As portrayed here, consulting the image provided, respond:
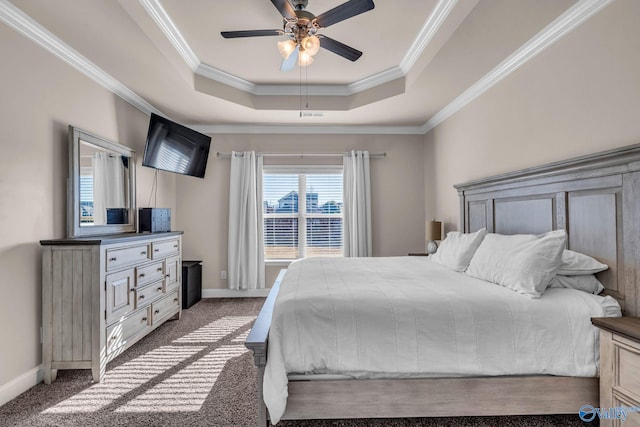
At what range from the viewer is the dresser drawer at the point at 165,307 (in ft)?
10.9

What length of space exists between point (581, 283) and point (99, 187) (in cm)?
389

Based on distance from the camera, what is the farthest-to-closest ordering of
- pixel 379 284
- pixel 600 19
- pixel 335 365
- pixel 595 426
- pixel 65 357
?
pixel 65 357
pixel 379 284
pixel 600 19
pixel 595 426
pixel 335 365

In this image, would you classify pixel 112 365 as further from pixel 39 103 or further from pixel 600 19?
pixel 600 19

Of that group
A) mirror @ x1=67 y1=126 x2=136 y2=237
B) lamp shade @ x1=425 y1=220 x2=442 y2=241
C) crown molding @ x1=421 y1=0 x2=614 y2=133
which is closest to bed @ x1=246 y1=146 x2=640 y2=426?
crown molding @ x1=421 y1=0 x2=614 y2=133

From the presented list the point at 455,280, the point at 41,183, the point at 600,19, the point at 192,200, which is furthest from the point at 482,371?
the point at 192,200

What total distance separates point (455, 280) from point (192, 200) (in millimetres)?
3916

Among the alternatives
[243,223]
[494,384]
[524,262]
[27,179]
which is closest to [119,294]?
[27,179]

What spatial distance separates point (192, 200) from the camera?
16.2 ft

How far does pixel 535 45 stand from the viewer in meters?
2.58

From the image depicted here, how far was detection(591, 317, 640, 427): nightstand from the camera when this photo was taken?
149 centimetres

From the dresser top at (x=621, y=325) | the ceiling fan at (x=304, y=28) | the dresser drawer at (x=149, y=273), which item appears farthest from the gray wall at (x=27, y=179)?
the dresser top at (x=621, y=325)

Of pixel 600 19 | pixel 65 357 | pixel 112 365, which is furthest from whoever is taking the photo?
pixel 112 365

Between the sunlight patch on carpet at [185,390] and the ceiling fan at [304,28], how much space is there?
8.18ft

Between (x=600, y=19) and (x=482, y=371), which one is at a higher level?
(x=600, y=19)
